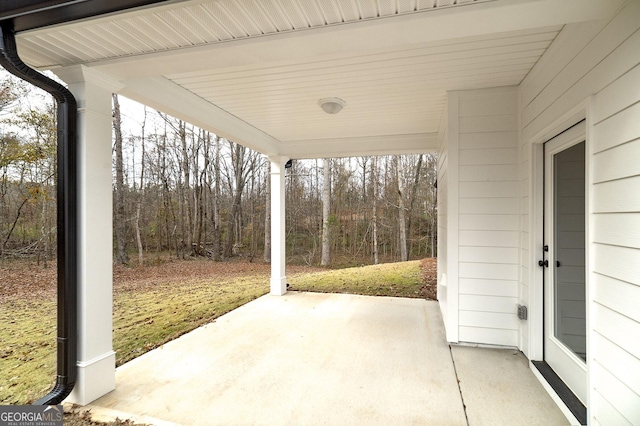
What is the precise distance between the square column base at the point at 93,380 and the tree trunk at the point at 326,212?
323 inches

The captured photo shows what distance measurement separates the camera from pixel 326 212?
10.2 metres

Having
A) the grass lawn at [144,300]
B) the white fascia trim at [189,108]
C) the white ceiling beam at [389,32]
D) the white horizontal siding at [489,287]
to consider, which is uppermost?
the white fascia trim at [189,108]

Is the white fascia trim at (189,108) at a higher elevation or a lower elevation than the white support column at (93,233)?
higher

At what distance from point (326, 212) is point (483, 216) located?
23.9 feet

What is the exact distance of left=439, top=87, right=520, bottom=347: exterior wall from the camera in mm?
2957

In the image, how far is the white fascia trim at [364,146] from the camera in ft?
15.0

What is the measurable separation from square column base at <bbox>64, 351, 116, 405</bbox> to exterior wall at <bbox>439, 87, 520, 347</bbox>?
10.1ft

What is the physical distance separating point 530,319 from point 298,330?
7.86 ft

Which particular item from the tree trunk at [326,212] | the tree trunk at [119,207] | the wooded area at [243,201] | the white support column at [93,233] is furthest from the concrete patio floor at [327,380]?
the tree trunk at [326,212]

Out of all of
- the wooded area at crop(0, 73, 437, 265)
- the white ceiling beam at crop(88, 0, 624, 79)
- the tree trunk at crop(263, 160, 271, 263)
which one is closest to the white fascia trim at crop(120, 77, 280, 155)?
the white ceiling beam at crop(88, 0, 624, 79)

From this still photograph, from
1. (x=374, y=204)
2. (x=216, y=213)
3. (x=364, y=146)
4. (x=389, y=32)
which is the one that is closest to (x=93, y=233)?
(x=389, y=32)

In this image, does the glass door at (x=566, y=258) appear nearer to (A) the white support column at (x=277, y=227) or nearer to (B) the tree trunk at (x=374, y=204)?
(A) the white support column at (x=277, y=227)

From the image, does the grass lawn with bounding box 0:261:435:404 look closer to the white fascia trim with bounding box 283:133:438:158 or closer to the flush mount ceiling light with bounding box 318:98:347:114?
the white fascia trim with bounding box 283:133:438:158

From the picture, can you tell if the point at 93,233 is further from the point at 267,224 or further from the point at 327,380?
the point at 267,224
